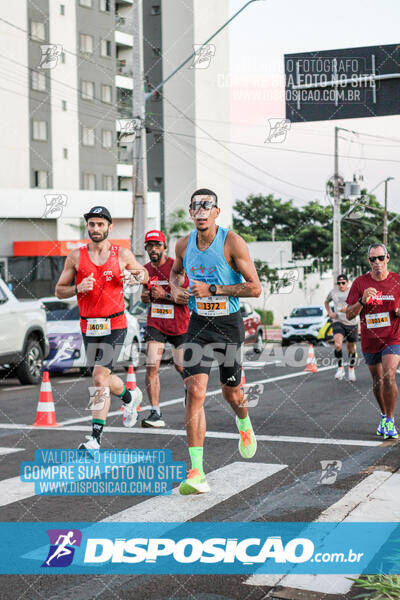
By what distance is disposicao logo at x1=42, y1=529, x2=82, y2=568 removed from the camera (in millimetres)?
4547

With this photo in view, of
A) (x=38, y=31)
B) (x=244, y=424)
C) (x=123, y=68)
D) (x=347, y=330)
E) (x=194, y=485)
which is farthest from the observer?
(x=123, y=68)

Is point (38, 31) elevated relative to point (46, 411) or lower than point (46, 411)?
elevated

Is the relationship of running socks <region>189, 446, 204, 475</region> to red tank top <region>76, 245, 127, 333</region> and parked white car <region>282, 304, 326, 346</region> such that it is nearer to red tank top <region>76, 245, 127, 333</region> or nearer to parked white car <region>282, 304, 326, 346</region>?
red tank top <region>76, 245, 127, 333</region>

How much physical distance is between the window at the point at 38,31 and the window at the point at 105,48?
6929mm

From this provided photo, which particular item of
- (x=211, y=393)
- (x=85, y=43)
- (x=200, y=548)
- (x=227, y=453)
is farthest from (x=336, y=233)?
(x=200, y=548)

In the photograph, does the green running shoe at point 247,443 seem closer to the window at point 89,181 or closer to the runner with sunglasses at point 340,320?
the runner with sunglasses at point 340,320

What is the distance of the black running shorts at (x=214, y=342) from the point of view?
6.36 meters

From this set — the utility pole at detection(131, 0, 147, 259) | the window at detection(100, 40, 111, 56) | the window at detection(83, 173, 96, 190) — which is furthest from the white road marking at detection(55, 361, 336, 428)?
the window at detection(100, 40, 111, 56)

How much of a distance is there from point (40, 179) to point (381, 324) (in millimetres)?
36540

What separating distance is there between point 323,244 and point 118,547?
57.4 metres

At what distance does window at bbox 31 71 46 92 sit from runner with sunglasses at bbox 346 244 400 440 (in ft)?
120

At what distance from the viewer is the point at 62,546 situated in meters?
4.79

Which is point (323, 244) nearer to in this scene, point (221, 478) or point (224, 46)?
point (224, 46)

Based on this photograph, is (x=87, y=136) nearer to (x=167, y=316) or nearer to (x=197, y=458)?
(x=167, y=316)
